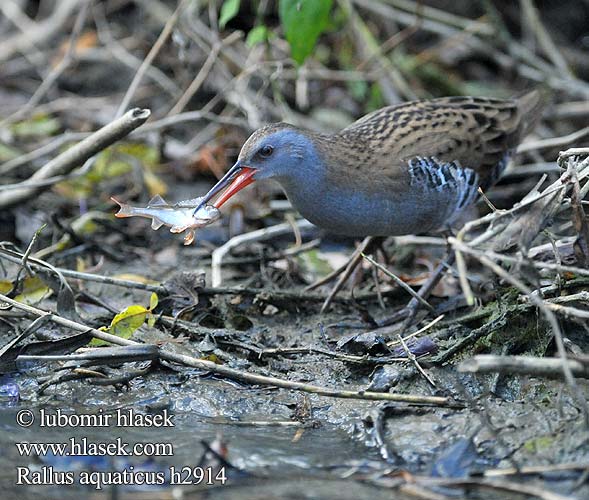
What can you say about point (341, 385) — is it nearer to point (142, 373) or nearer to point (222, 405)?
point (222, 405)

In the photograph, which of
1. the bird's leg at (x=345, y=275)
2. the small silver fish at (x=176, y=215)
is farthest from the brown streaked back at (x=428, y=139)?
the small silver fish at (x=176, y=215)

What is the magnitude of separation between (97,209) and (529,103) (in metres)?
2.53

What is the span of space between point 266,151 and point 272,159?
5 centimetres

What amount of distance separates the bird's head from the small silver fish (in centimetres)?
12

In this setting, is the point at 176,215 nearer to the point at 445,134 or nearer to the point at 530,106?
the point at 445,134

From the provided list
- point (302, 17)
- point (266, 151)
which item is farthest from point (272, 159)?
point (302, 17)

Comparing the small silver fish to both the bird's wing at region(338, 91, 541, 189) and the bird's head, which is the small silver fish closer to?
the bird's head

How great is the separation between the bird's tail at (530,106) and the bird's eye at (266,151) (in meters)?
1.54

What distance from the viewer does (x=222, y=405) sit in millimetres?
3887

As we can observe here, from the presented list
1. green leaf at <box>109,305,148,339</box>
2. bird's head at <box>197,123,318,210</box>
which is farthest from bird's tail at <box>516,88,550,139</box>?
green leaf at <box>109,305,148,339</box>

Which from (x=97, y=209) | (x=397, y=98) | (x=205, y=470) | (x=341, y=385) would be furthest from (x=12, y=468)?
(x=397, y=98)

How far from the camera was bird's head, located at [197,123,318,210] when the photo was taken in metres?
4.16

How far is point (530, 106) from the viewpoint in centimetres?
519

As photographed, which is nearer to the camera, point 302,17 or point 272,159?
point 272,159
